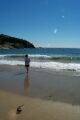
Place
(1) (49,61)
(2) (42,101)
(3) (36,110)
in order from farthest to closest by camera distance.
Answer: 1. (1) (49,61)
2. (2) (42,101)
3. (3) (36,110)

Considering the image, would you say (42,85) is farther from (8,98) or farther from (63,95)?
(8,98)

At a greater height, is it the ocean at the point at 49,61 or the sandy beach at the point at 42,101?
the ocean at the point at 49,61

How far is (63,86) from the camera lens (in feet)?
33.3

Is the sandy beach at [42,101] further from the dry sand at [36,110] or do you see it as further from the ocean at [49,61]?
the ocean at [49,61]

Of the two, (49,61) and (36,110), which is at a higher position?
(49,61)

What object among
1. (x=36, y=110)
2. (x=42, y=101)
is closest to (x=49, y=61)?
(x=42, y=101)

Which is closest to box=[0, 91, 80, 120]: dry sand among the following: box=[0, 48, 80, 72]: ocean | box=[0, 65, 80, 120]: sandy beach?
box=[0, 65, 80, 120]: sandy beach

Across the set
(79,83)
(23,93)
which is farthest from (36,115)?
(79,83)

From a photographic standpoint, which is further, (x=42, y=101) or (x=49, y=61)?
(x=49, y=61)

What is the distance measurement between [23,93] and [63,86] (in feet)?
7.61

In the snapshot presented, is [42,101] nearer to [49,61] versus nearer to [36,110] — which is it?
[36,110]

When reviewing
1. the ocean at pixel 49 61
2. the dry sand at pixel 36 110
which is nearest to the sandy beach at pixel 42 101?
the dry sand at pixel 36 110

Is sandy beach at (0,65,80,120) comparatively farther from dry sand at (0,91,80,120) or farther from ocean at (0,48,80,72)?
ocean at (0,48,80,72)

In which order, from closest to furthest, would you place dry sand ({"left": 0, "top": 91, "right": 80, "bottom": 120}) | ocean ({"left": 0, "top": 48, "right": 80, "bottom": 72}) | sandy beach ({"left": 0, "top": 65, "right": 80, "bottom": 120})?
dry sand ({"left": 0, "top": 91, "right": 80, "bottom": 120}) → sandy beach ({"left": 0, "top": 65, "right": 80, "bottom": 120}) → ocean ({"left": 0, "top": 48, "right": 80, "bottom": 72})
